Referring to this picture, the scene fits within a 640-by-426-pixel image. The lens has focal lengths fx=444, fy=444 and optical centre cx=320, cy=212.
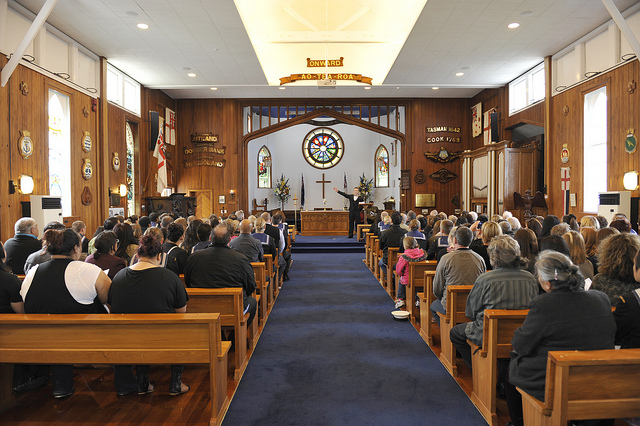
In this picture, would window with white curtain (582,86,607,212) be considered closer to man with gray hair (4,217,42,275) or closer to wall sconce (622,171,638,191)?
wall sconce (622,171,638,191)

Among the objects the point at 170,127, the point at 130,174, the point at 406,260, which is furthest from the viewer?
the point at 170,127

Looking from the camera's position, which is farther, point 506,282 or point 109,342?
point 506,282

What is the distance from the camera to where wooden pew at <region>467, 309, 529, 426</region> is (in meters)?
2.76

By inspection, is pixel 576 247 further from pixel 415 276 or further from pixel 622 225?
pixel 415 276

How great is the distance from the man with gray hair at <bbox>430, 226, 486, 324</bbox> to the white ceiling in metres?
4.63

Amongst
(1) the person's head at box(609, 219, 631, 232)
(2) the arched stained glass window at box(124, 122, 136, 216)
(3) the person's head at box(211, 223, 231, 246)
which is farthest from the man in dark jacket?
(2) the arched stained glass window at box(124, 122, 136, 216)

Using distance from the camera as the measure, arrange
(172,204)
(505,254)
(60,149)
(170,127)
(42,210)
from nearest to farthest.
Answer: (505,254) < (42,210) < (60,149) < (172,204) < (170,127)

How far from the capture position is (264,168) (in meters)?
19.3

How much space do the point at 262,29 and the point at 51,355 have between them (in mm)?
8971

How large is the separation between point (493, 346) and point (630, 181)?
603 cm

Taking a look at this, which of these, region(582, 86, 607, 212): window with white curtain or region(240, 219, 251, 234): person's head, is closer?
region(240, 219, 251, 234): person's head

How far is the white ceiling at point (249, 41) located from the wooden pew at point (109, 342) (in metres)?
5.66

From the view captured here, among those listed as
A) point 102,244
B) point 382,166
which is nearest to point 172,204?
point 102,244

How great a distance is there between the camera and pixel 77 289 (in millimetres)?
2879
